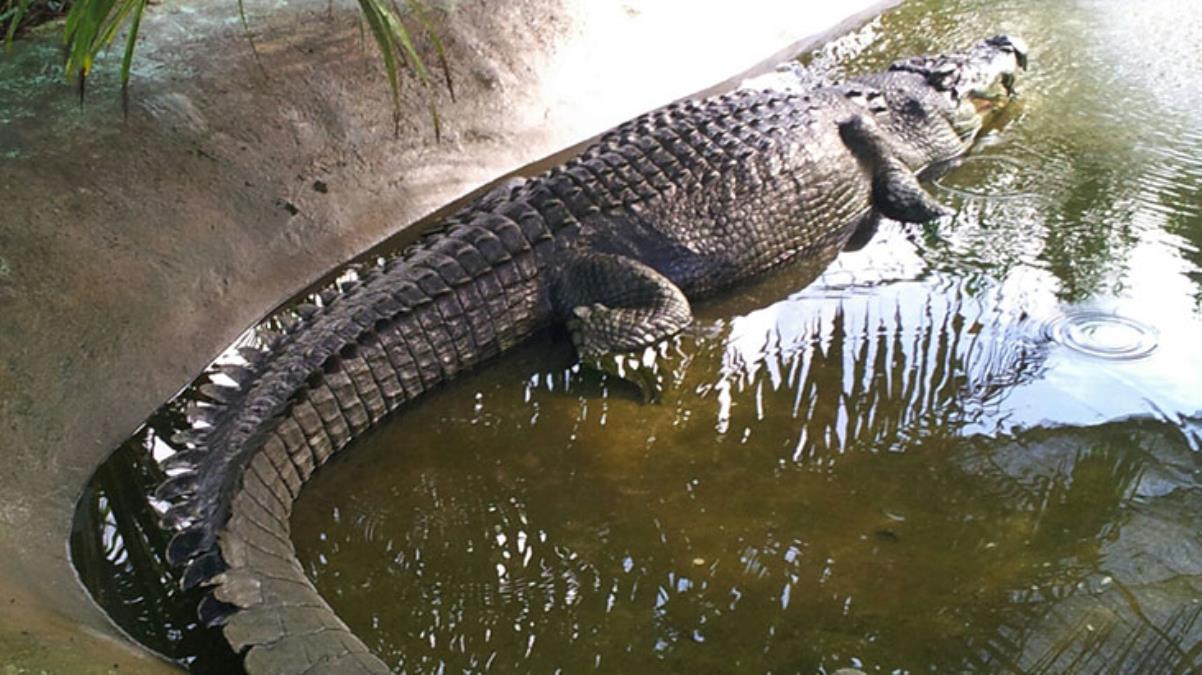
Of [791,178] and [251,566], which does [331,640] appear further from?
[791,178]

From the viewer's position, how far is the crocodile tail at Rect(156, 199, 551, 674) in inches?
99.0

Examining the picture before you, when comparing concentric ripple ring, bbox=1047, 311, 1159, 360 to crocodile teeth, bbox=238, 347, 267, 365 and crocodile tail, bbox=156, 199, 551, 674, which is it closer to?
crocodile tail, bbox=156, 199, 551, 674

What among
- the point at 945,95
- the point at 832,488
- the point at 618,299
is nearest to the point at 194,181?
the point at 618,299

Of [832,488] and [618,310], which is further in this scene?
[618,310]

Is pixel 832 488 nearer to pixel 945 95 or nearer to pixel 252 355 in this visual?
pixel 252 355

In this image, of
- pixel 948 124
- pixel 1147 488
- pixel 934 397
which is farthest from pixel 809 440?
pixel 948 124

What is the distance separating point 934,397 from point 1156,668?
1.23 meters

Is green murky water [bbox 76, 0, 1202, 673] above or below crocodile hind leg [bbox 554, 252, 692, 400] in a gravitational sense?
below

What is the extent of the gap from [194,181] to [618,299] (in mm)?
1849

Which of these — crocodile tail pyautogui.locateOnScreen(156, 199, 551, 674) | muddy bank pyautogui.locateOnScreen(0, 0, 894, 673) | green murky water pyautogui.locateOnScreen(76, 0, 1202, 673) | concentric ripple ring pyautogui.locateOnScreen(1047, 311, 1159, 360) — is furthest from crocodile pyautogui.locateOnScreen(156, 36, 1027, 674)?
concentric ripple ring pyautogui.locateOnScreen(1047, 311, 1159, 360)

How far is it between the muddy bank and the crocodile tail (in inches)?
11.9

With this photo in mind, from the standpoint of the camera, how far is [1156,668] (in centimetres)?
262

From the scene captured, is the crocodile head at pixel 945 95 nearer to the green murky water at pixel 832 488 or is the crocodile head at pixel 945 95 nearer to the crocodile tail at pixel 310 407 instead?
the green murky water at pixel 832 488

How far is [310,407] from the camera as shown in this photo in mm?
3426
